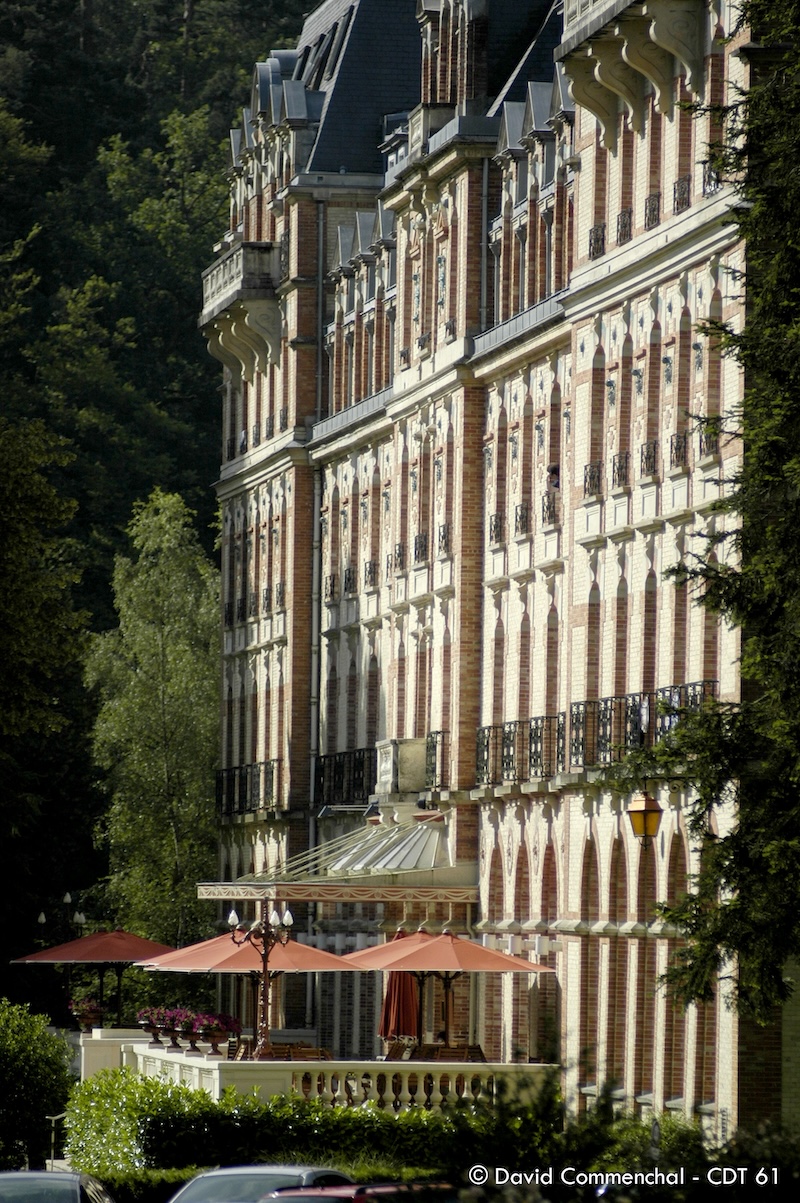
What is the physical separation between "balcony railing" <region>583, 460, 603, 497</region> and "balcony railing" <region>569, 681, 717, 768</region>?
3095 mm

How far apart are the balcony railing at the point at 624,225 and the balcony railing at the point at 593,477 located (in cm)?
327

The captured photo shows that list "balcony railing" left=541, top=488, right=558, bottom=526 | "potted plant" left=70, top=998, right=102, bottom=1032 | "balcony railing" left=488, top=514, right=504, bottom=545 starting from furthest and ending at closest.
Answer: "potted plant" left=70, top=998, right=102, bottom=1032 < "balcony railing" left=488, top=514, right=504, bottom=545 < "balcony railing" left=541, top=488, right=558, bottom=526

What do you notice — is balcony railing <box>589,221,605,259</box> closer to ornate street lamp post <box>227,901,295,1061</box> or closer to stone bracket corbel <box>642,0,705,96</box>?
stone bracket corbel <box>642,0,705,96</box>

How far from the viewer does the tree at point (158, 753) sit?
7862cm

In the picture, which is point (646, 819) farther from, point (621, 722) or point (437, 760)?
point (437, 760)

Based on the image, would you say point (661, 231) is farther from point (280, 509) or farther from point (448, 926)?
point (280, 509)

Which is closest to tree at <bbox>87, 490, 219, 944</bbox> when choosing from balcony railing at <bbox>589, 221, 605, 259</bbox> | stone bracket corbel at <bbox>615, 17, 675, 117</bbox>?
balcony railing at <bbox>589, 221, 605, 259</bbox>

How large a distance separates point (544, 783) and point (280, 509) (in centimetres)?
2280

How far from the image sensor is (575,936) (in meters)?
46.8

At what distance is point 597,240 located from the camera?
1870 inches

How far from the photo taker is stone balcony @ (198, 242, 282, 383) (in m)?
71.4

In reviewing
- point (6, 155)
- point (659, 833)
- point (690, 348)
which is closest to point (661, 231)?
point (690, 348)

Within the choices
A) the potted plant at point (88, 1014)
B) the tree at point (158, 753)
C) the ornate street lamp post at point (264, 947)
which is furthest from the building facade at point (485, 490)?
the potted plant at point (88, 1014)

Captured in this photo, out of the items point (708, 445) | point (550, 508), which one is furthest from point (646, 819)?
point (550, 508)
